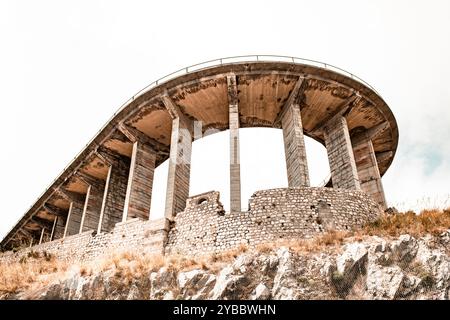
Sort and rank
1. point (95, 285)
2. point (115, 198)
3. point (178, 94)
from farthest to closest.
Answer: point (115, 198) < point (178, 94) < point (95, 285)

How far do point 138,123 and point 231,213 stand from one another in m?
8.53

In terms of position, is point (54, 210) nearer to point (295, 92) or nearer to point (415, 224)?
point (295, 92)

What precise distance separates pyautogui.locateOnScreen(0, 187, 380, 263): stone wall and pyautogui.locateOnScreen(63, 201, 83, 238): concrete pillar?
34.6 feet

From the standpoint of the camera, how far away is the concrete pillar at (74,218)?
22388 mm

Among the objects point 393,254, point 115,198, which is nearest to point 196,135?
point 115,198

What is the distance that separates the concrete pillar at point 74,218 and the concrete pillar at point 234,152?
559 inches

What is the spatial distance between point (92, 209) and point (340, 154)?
15.0 m

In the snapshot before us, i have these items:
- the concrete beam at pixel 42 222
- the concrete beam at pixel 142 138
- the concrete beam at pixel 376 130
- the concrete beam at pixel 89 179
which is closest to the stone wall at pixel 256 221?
the concrete beam at pixel 376 130
